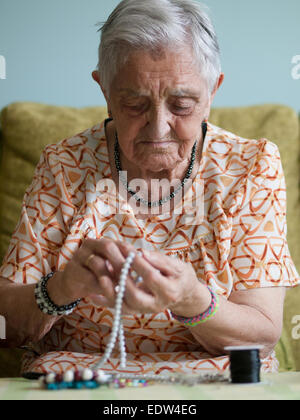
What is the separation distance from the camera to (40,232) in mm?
1553

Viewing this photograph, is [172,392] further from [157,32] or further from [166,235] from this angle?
[157,32]

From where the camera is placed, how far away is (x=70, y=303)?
4.32 ft

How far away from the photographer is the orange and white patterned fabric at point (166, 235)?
4.81ft

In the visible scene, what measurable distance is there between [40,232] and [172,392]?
759mm

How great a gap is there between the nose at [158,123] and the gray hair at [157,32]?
0.46 feet

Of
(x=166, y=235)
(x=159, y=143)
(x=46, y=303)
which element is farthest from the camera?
(x=166, y=235)

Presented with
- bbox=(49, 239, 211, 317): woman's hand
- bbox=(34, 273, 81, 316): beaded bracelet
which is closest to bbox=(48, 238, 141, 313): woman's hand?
bbox=(49, 239, 211, 317): woman's hand

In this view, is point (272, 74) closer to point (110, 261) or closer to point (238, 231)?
point (238, 231)

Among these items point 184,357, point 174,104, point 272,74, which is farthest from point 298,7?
point 184,357

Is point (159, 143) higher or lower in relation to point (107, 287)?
higher

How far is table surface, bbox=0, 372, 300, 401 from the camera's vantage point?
860 mm

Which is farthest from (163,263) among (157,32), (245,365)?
(157,32)

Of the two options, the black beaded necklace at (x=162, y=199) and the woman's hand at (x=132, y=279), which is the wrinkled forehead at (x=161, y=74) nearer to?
the black beaded necklace at (x=162, y=199)

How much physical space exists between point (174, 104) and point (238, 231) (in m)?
0.36
